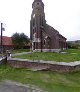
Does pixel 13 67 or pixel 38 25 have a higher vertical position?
pixel 38 25

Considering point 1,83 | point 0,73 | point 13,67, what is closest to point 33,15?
point 13,67

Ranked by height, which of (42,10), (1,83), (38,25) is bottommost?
(1,83)

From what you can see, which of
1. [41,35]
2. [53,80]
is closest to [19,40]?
[41,35]

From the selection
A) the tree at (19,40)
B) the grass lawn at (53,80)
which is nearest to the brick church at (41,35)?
the tree at (19,40)

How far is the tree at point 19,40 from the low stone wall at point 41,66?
39370 mm

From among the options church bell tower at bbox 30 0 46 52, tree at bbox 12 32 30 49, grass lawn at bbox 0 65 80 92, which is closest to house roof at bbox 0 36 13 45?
tree at bbox 12 32 30 49

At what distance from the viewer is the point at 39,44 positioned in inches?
2162

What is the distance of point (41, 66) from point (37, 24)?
28.4 meters

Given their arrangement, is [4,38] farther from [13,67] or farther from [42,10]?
[13,67]

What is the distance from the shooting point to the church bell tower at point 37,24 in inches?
2159

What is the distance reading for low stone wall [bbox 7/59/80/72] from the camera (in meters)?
25.1

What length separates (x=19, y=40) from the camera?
2832 inches

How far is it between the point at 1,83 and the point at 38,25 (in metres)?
35.2

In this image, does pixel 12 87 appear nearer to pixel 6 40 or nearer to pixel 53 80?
pixel 53 80
